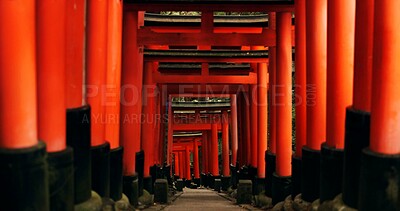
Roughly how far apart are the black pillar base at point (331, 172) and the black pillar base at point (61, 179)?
10.6 ft

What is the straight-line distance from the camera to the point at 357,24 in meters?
5.54

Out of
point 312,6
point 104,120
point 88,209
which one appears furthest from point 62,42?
point 312,6

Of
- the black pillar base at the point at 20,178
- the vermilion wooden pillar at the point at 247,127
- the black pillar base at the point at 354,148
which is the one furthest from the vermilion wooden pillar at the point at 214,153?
the black pillar base at the point at 20,178

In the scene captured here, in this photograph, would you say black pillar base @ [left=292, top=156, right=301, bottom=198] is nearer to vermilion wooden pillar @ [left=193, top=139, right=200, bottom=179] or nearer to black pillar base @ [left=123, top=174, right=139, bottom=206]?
black pillar base @ [left=123, top=174, right=139, bottom=206]

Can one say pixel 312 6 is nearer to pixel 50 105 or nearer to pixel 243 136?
pixel 50 105

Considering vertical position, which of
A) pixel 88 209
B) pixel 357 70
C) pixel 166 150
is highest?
pixel 357 70

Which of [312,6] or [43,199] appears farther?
[312,6]

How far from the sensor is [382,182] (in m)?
4.53

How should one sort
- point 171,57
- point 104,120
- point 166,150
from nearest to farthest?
point 104,120, point 171,57, point 166,150

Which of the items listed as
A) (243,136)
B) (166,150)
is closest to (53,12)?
(243,136)

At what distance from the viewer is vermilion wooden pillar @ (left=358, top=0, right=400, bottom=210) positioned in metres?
4.52

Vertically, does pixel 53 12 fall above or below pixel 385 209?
above

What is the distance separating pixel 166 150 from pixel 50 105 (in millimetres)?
18545

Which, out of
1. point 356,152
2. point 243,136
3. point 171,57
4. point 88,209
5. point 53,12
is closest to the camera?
point 53,12
